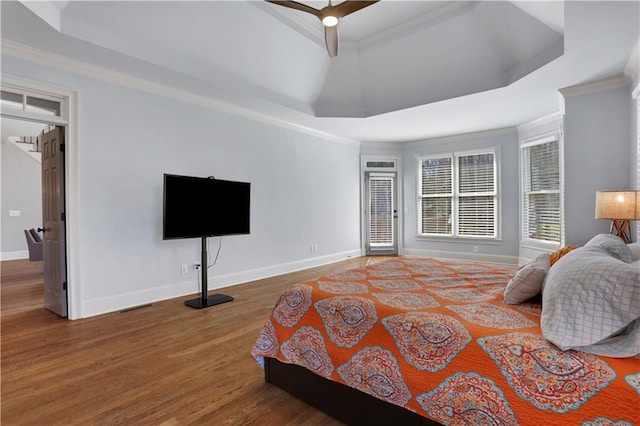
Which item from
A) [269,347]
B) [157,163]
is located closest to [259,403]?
[269,347]

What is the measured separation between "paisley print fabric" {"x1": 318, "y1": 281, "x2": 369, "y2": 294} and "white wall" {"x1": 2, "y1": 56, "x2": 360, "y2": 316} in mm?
2809

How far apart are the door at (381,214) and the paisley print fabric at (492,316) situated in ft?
20.1

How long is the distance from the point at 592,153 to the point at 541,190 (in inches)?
76.2

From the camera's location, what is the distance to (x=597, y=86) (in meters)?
4.01

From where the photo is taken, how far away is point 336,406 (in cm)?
184

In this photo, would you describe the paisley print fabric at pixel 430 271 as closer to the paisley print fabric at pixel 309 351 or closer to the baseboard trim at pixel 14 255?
the paisley print fabric at pixel 309 351

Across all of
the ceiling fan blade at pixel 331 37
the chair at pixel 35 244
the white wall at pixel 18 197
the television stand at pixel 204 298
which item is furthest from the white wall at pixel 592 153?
the white wall at pixel 18 197

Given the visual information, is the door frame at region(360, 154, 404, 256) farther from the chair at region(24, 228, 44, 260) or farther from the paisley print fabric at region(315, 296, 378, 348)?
the chair at region(24, 228, 44, 260)

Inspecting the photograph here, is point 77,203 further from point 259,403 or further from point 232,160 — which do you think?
point 259,403

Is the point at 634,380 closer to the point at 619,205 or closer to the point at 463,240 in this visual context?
the point at 619,205

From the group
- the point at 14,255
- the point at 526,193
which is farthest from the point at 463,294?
the point at 14,255

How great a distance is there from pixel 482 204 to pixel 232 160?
5169 millimetres

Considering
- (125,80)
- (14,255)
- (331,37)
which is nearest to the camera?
(331,37)

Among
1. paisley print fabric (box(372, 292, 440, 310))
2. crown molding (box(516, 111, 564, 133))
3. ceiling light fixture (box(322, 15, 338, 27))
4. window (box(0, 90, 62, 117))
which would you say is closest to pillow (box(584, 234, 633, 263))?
paisley print fabric (box(372, 292, 440, 310))
